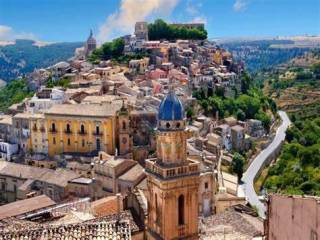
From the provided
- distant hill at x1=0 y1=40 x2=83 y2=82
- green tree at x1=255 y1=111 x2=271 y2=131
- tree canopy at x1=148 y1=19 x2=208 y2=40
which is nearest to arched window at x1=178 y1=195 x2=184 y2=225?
green tree at x1=255 y1=111 x2=271 y2=131

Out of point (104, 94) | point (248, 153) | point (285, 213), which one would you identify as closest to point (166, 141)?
point (285, 213)

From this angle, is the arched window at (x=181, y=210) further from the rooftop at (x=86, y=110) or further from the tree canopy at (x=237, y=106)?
the tree canopy at (x=237, y=106)

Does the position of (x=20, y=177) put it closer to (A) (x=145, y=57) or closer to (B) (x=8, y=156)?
(B) (x=8, y=156)

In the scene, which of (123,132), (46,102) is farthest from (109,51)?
(123,132)

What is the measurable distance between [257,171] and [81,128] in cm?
2134

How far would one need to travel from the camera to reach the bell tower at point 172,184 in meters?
20.0

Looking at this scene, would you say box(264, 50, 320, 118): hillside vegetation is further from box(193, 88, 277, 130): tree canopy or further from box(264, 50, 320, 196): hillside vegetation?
box(193, 88, 277, 130): tree canopy

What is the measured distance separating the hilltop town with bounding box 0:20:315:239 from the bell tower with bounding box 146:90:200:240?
4 cm

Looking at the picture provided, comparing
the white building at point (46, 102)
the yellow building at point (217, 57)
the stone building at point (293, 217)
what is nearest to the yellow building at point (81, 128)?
the white building at point (46, 102)

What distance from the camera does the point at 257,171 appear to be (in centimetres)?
5269

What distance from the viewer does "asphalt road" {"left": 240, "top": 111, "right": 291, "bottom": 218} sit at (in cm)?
4214

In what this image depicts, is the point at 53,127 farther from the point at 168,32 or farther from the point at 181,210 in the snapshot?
the point at 168,32

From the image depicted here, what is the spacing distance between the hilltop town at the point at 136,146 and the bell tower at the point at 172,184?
0.14 ft

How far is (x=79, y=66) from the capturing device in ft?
218
